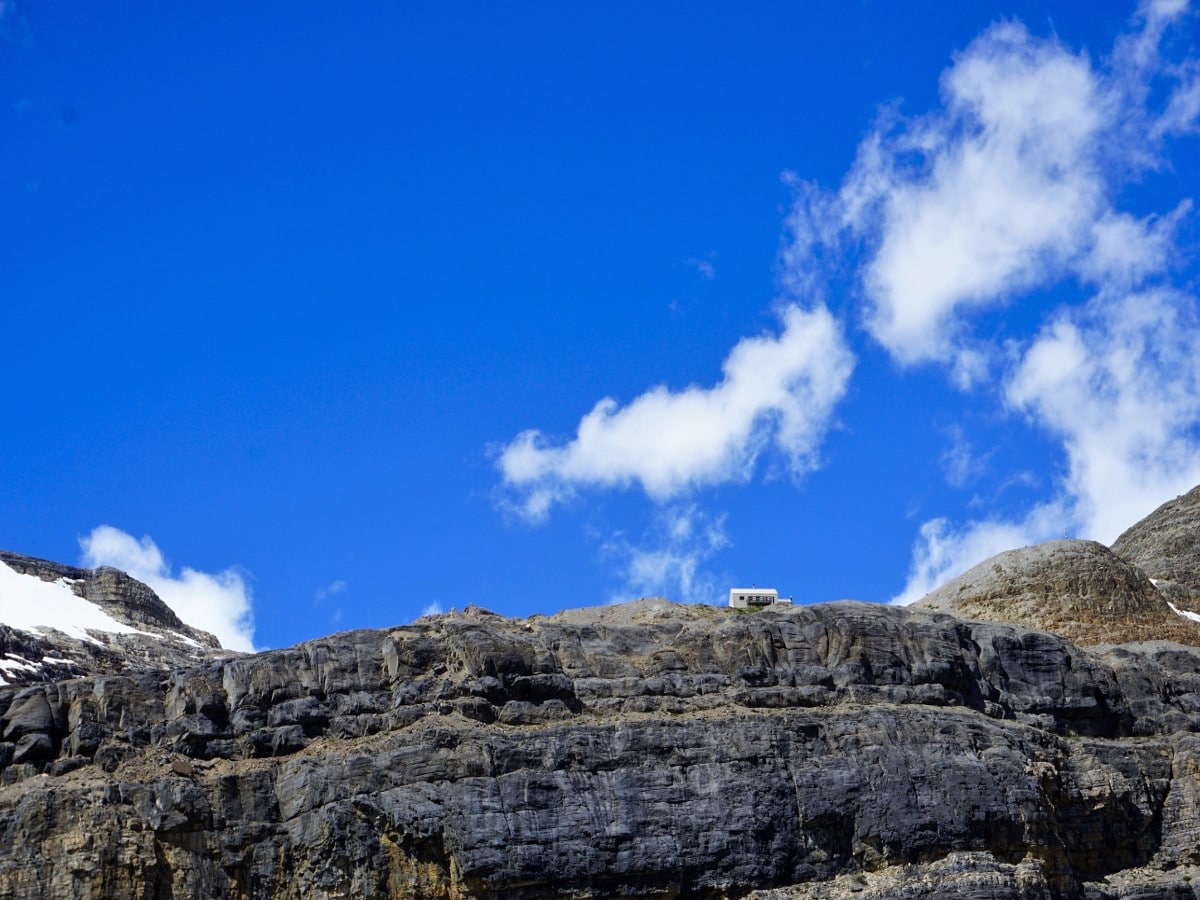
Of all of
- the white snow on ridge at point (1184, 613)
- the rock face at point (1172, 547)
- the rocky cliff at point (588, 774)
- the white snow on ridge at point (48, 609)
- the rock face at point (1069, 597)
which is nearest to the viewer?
the rocky cliff at point (588, 774)

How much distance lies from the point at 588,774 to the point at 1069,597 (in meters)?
31.6

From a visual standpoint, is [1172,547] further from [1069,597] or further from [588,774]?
[588,774]

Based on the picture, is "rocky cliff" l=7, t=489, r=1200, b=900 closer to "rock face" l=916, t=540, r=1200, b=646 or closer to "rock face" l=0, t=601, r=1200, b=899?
"rock face" l=0, t=601, r=1200, b=899

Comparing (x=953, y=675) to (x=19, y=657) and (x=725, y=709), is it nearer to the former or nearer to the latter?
(x=725, y=709)

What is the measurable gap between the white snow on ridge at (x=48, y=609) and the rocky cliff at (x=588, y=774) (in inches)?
1522

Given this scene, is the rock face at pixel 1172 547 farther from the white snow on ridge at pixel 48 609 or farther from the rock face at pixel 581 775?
the white snow on ridge at pixel 48 609

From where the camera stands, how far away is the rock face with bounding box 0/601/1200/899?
1880 inches

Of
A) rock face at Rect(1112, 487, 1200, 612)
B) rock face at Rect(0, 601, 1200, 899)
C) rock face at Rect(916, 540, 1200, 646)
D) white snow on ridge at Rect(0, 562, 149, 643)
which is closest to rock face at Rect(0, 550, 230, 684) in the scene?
white snow on ridge at Rect(0, 562, 149, 643)

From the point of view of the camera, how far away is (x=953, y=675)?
56375mm

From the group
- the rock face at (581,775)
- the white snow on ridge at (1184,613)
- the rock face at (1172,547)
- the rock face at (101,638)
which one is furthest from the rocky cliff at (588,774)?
the rock face at (1172,547)

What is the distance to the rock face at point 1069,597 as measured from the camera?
73500mm

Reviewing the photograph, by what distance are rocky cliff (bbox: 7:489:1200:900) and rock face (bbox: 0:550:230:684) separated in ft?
75.6

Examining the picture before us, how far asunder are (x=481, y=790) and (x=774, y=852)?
7.99m

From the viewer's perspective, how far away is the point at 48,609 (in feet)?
309
